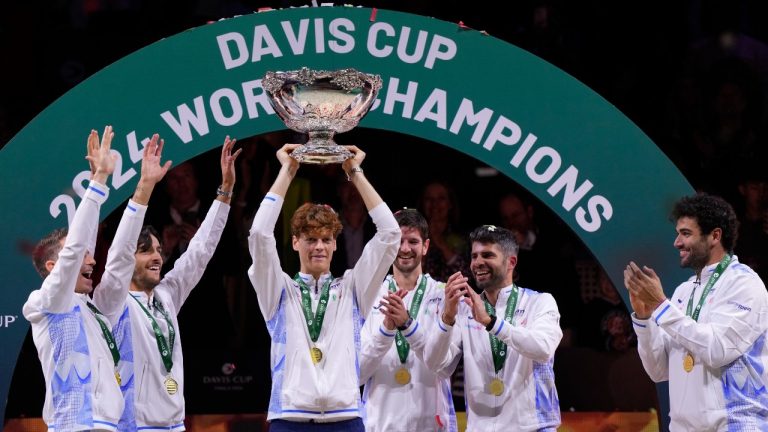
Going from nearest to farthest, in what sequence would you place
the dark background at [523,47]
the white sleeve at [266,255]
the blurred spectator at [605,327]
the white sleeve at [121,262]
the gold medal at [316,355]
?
the white sleeve at [121,262] → the white sleeve at [266,255] → the gold medal at [316,355] → the blurred spectator at [605,327] → the dark background at [523,47]

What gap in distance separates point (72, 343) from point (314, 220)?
1.39 meters

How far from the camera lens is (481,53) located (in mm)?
7121

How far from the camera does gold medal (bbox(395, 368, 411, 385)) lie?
7.05 metres

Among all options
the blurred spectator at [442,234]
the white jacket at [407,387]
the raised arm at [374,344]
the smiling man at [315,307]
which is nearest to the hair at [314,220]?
the smiling man at [315,307]

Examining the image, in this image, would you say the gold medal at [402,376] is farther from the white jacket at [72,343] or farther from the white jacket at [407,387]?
the white jacket at [72,343]

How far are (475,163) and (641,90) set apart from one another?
4.64ft

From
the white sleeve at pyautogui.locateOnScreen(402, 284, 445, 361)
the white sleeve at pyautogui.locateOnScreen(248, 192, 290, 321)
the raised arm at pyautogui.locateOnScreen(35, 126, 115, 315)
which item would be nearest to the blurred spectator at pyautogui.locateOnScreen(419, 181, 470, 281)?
the white sleeve at pyautogui.locateOnScreen(402, 284, 445, 361)

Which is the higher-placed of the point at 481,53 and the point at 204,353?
the point at 481,53

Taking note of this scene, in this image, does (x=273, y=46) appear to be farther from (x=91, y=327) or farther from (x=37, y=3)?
(x=37, y=3)

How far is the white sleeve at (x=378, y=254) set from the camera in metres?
6.33

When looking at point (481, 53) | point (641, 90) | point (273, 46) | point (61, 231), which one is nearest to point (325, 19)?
point (273, 46)

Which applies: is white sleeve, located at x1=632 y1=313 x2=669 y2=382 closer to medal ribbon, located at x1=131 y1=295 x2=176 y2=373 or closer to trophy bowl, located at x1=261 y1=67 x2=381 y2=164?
trophy bowl, located at x1=261 y1=67 x2=381 y2=164

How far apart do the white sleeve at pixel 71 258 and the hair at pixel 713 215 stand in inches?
119

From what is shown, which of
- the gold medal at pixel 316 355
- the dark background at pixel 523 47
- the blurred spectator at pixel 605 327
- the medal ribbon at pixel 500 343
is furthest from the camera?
the dark background at pixel 523 47
